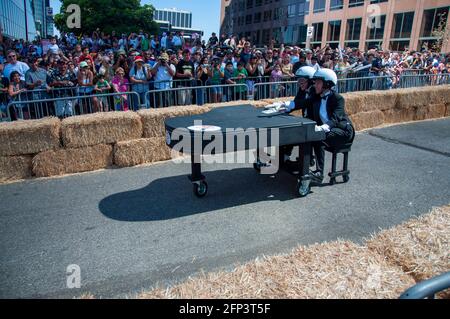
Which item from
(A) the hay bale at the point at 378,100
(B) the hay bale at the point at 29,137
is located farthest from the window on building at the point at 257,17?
(B) the hay bale at the point at 29,137

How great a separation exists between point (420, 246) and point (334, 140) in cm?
321

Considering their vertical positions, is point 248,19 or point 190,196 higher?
point 248,19

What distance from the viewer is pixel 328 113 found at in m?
5.88

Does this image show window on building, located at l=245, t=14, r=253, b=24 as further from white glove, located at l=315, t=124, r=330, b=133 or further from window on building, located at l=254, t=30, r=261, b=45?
white glove, located at l=315, t=124, r=330, b=133

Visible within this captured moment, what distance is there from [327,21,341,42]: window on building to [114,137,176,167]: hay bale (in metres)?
53.6

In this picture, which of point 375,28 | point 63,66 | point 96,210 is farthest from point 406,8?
point 96,210

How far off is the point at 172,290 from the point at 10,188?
5.13 m

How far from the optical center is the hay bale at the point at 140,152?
707 centimetres

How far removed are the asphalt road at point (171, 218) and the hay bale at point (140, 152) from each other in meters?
0.35

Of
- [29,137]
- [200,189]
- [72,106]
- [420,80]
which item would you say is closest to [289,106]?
[200,189]

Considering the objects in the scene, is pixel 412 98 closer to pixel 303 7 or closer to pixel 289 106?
pixel 289 106

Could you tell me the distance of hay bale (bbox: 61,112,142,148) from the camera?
6.64 metres

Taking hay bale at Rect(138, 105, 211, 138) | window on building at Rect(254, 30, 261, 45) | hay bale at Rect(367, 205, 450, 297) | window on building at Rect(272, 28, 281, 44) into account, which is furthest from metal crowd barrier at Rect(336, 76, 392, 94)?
window on building at Rect(254, 30, 261, 45)

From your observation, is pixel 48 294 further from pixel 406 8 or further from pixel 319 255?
pixel 406 8
